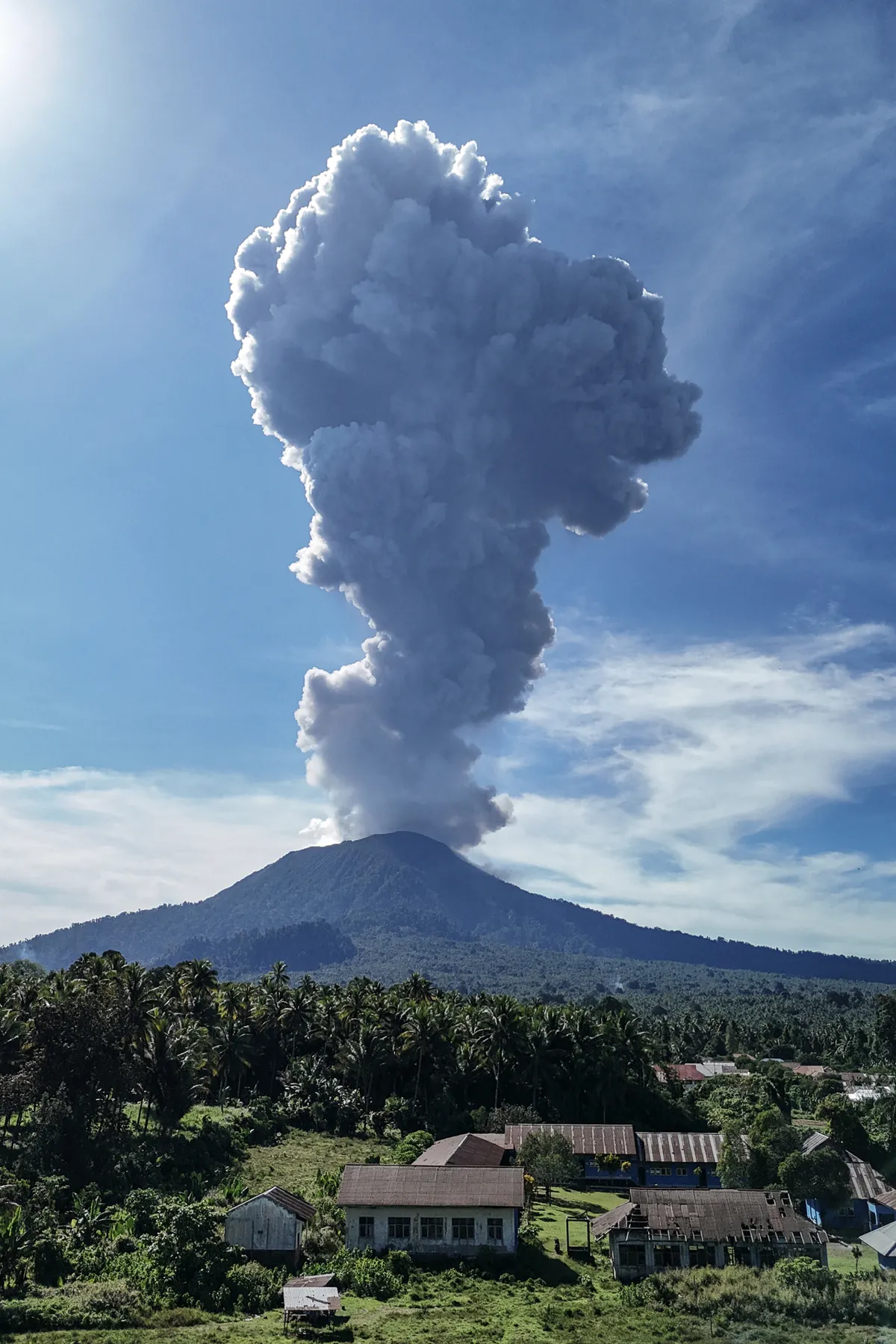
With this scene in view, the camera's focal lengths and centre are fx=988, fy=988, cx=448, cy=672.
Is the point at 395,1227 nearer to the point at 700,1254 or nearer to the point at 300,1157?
the point at 700,1254

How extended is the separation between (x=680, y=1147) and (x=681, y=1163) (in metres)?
1.43

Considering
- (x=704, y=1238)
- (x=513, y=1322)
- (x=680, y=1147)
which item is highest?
(x=680, y=1147)

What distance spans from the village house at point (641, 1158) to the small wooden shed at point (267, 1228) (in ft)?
95.2

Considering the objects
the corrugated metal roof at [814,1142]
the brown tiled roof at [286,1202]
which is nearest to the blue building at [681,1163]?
the corrugated metal roof at [814,1142]

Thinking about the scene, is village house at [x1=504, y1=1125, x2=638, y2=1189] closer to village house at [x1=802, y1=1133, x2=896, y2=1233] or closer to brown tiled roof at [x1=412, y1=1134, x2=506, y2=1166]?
brown tiled roof at [x1=412, y1=1134, x2=506, y2=1166]

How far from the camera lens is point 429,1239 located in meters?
50.4

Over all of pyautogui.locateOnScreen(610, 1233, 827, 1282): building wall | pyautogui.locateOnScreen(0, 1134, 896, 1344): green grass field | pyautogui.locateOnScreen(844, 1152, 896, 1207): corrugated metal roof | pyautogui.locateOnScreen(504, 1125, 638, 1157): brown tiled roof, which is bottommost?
pyautogui.locateOnScreen(0, 1134, 896, 1344): green grass field

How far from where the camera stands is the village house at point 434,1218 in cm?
5022

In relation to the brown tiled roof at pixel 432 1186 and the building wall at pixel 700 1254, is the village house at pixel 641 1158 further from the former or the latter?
the building wall at pixel 700 1254

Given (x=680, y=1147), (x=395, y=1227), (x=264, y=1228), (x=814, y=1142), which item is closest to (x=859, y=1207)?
(x=814, y=1142)

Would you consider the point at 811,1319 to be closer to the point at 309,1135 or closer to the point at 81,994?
the point at 81,994

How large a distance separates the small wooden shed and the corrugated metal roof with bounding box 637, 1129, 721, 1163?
3578cm

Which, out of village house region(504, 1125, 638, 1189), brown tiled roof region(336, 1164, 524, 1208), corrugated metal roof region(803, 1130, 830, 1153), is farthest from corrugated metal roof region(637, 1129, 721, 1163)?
brown tiled roof region(336, 1164, 524, 1208)

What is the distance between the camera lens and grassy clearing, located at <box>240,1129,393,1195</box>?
6328 centimetres
